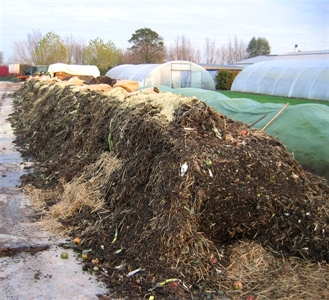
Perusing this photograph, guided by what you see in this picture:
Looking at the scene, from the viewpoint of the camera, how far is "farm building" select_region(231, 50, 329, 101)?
70.9ft

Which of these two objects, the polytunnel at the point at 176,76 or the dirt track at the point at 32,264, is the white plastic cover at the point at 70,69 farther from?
the dirt track at the point at 32,264

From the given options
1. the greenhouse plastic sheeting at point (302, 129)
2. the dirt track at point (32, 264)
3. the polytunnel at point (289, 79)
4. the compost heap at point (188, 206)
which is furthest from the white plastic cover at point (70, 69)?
the compost heap at point (188, 206)

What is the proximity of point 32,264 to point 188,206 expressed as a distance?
1809 millimetres

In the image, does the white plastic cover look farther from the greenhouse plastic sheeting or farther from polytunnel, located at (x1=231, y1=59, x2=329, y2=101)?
the greenhouse plastic sheeting

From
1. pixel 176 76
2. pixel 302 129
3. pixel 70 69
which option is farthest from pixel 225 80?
pixel 302 129

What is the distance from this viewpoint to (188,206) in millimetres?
4070

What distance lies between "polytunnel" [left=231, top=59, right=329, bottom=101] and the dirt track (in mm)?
18583

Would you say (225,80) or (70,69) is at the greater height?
(70,69)

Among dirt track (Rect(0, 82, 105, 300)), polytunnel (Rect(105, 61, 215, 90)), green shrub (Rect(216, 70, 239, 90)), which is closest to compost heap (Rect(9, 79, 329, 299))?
dirt track (Rect(0, 82, 105, 300))

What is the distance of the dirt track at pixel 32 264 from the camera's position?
12.1 ft

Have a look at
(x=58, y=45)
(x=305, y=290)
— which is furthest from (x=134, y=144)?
(x=58, y=45)

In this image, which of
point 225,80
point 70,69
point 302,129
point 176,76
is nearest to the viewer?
point 302,129

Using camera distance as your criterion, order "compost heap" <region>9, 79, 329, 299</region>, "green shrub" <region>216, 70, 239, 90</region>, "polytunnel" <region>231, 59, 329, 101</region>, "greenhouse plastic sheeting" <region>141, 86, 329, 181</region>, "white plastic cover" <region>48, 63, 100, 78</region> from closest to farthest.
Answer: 1. "compost heap" <region>9, 79, 329, 299</region>
2. "greenhouse plastic sheeting" <region>141, 86, 329, 181</region>
3. "polytunnel" <region>231, 59, 329, 101</region>
4. "green shrub" <region>216, 70, 239, 90</region>
5. "white plastic cover" <region>48, 63, 100, 78</region>

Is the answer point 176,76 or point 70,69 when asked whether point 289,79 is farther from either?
point 70,69
